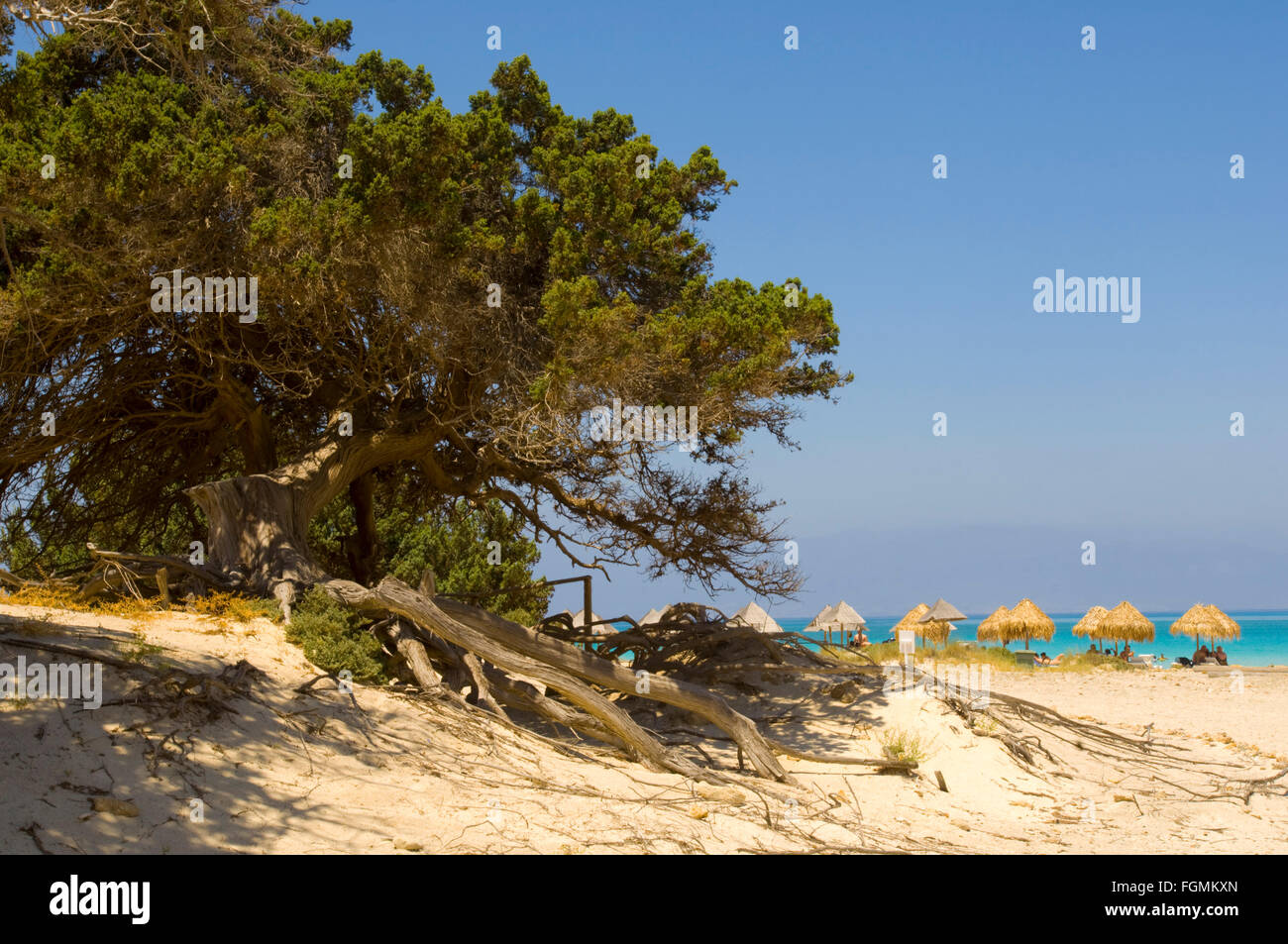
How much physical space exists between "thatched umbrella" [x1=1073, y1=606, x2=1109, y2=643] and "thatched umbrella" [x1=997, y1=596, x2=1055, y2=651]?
168 centimetres

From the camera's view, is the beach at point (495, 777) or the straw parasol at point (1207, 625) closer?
the beach at point (495, 777)

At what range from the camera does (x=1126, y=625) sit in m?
35.5

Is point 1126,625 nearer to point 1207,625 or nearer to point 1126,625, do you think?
point 1126,625

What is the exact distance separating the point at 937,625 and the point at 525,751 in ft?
96.2

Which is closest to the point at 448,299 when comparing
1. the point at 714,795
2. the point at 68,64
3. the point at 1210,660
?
the point at 68,64

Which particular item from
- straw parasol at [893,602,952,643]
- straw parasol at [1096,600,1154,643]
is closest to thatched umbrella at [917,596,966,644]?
straw parasol at [893,602,952,643]

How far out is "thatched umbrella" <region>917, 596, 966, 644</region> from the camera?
3509 centimetres

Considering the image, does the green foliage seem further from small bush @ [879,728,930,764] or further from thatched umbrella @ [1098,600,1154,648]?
thatched umbrella @ [1098,600,1154,648]

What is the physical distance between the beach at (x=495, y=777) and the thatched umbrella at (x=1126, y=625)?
24146mm

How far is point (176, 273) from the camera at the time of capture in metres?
9.70

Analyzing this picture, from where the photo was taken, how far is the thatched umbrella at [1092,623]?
3638 centimetres

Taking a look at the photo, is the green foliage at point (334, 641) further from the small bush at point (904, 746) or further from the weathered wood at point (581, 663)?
the small bush at point (904, 746)

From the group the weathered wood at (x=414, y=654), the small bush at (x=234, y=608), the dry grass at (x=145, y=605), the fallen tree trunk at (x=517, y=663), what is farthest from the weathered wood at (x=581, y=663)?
the dry grass at (x=145, y=605)

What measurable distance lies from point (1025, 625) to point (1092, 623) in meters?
3.35
